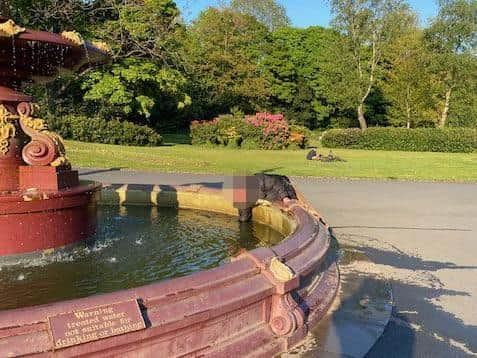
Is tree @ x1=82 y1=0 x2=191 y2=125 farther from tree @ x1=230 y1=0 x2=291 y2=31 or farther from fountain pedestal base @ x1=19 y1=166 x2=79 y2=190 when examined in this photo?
tree @ x1=230 y1=0 x2=291 y2=31

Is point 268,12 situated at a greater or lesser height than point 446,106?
greater

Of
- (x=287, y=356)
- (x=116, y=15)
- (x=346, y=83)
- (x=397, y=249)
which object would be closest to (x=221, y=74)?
(x=346, y=83)

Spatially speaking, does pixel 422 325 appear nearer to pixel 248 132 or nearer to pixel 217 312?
pixel 217 312

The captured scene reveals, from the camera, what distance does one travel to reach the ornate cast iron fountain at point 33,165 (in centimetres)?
605

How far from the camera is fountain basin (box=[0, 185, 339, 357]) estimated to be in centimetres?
312

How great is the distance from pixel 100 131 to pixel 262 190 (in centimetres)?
2443

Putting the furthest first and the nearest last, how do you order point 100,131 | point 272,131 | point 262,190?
point 272,131
point 100,131
point 262,190

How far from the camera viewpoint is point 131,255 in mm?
6895

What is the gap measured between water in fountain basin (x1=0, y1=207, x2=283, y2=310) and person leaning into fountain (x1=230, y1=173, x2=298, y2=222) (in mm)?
475

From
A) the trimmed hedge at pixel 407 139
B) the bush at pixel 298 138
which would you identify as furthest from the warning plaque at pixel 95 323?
the trimmed hedge at pixel 407 139

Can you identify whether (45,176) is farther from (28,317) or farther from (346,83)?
(346,83)

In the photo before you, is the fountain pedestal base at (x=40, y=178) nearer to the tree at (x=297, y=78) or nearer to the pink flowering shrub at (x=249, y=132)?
the pink flowering shrub at (x=249, y=132)

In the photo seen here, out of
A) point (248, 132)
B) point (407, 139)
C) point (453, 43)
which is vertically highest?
point (453, 43)

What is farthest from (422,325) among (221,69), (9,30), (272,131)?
(221,69)
